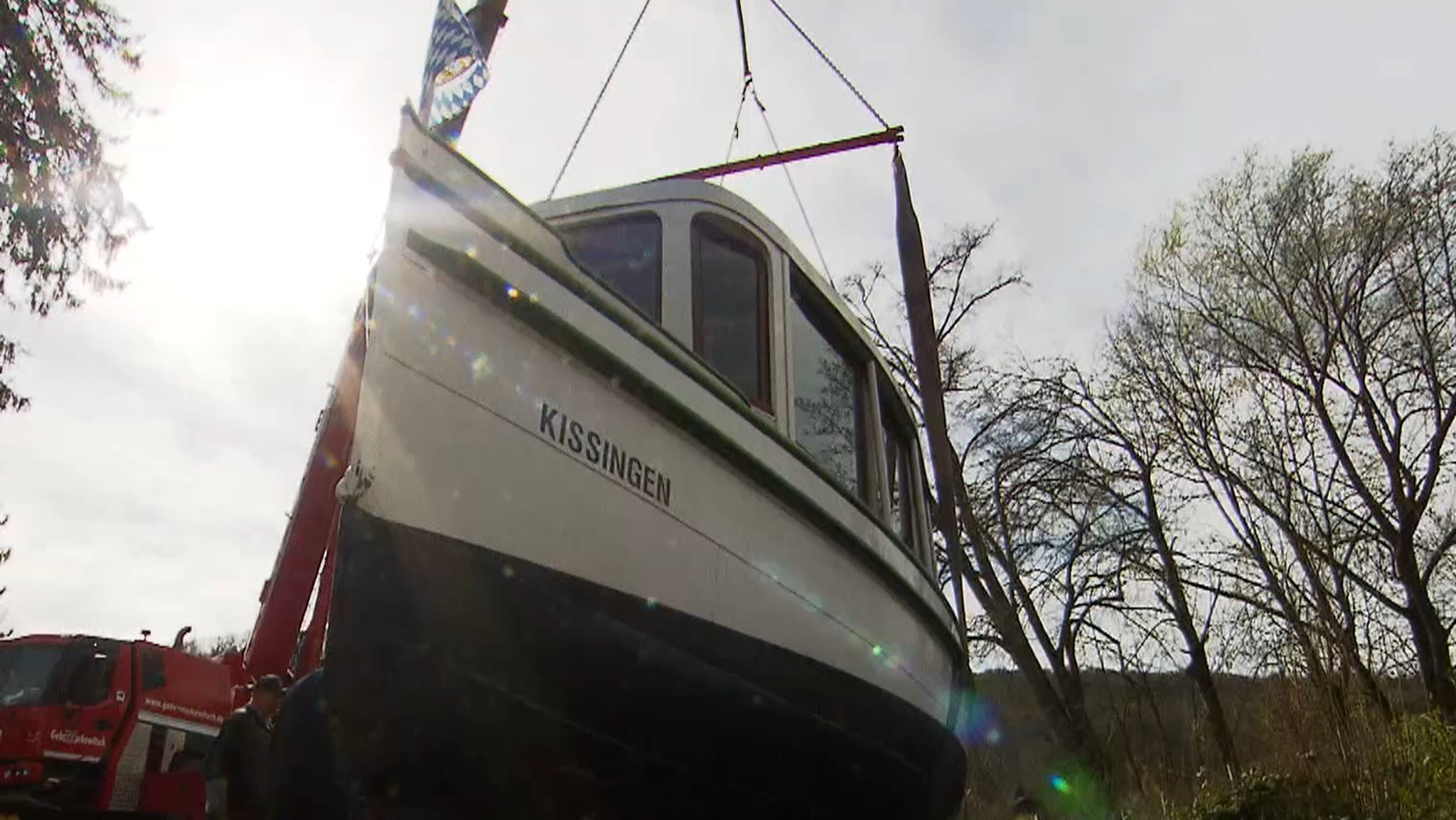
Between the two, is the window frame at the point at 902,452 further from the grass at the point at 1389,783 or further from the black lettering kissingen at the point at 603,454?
the grass at the point at 1389,783

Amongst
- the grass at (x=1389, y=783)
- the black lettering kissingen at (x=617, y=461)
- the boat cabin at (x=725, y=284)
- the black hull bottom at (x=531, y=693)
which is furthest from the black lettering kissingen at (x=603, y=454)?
the grass at (x=1389, y=783)

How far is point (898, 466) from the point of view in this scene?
5.96m

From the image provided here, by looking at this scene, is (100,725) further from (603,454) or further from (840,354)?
(603,454)

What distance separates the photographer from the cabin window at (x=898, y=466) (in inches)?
218

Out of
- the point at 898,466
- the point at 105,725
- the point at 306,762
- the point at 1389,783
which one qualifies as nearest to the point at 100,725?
the point at 105,725

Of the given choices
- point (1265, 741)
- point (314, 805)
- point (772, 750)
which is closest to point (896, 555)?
point (772, 750)

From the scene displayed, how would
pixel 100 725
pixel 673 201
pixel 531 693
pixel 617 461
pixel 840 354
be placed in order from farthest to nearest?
pixel 100 725 < pixel 840 354 < pixel 673 201 < pixel 617 461 < pixel 531 693

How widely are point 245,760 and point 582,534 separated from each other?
2.78 m

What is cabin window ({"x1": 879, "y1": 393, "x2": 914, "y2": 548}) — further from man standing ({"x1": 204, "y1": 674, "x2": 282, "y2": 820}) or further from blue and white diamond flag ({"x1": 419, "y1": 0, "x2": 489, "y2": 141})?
man standing ({"x1": 204, "y1": 674, "x2": 282, "y2": 820})

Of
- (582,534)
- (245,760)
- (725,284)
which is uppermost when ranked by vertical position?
(725,284)

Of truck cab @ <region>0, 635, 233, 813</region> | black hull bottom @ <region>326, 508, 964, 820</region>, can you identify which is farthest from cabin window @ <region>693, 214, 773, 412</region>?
truck cab @ <region>0, 635, 233, 813</region>

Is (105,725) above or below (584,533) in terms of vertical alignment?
below

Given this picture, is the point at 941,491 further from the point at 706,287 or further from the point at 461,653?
the point at 461,653

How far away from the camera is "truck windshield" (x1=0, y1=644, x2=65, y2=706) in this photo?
23.6ft
